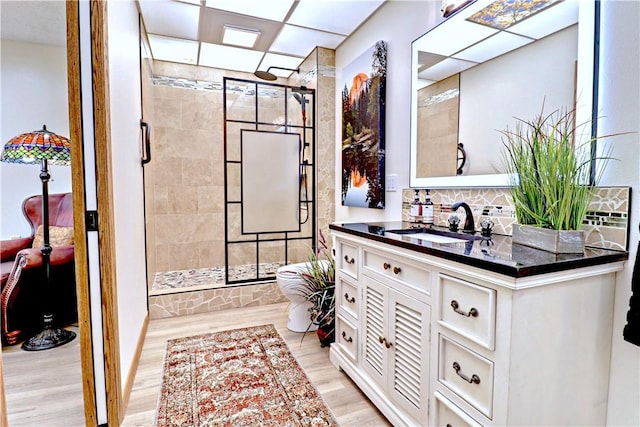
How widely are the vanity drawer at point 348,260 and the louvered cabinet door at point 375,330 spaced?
0.12 metres

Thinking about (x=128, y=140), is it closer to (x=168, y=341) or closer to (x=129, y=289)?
(x=129, y=289)

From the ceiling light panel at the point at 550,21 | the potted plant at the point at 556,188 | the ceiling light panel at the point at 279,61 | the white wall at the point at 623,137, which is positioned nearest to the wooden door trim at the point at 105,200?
the potted plant at the point at 556,188

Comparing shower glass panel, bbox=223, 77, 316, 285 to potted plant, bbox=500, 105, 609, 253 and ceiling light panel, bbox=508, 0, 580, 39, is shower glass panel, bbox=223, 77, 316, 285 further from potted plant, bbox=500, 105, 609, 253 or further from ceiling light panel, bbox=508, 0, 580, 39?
ceiling light panel, bbox=508, 0, 580, 39

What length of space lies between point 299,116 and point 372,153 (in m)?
1.13

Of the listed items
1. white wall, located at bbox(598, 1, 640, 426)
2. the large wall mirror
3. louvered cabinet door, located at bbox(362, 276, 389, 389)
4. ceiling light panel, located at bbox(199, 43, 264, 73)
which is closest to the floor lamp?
ceiling light panel, located at bbox(199, 43, 264, 73)

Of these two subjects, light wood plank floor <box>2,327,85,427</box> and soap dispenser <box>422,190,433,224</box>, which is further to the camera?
soap dispenser <box>422,190,433,224</box>

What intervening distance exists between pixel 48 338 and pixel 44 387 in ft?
2.14

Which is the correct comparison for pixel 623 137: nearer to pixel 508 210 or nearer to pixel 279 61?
pixel 508 210

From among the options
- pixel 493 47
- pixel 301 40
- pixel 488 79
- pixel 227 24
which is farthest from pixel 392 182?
pixel 227 24

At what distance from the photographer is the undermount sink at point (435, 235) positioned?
1601 mm

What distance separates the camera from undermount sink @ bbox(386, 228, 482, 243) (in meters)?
1.60

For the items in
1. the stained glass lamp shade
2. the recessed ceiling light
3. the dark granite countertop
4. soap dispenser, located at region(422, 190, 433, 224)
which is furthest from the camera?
the recessed ceiling light

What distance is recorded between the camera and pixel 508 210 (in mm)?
1559

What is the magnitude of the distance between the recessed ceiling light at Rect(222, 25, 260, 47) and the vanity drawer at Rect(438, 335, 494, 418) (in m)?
2.90
